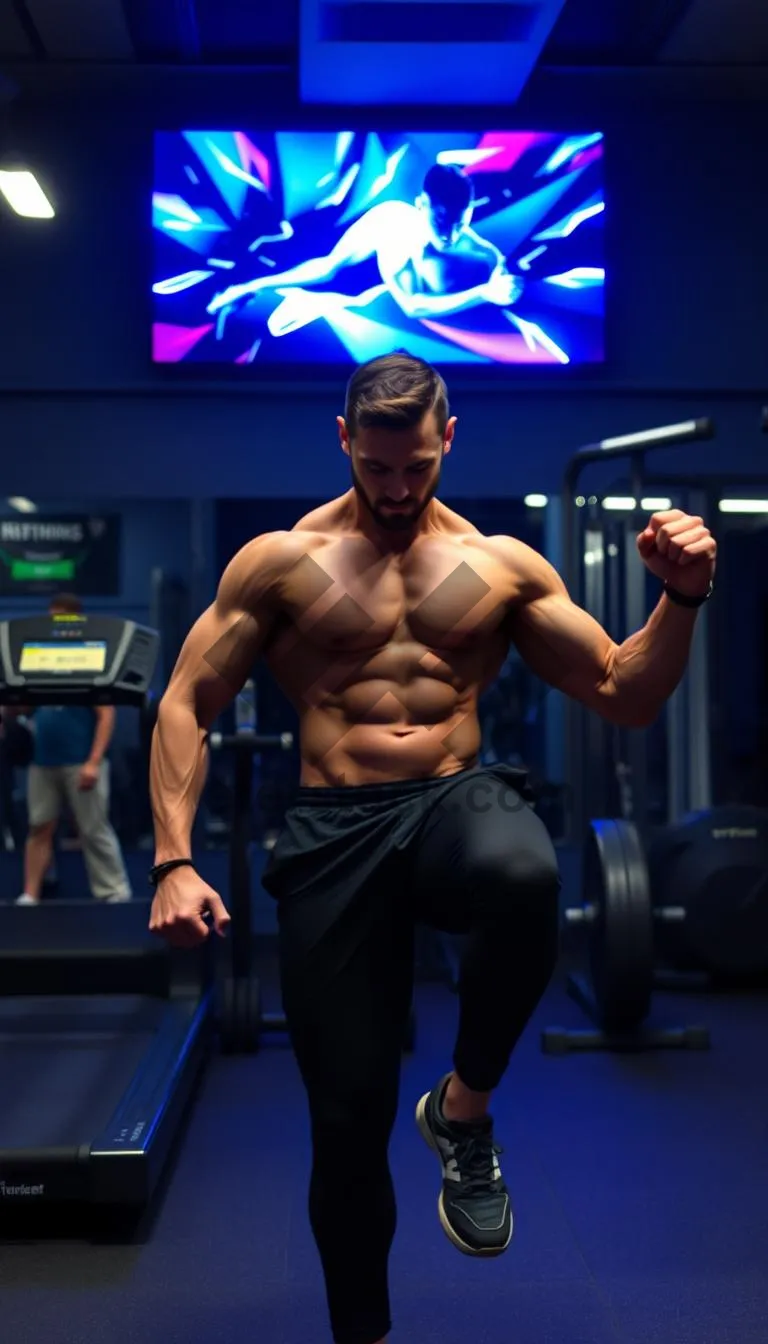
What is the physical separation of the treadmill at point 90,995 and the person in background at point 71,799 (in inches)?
45.3

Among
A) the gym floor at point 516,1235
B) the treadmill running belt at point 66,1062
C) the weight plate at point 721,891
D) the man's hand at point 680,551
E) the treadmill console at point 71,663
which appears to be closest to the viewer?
the man's hand at point 680,551

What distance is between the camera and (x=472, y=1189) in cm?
198

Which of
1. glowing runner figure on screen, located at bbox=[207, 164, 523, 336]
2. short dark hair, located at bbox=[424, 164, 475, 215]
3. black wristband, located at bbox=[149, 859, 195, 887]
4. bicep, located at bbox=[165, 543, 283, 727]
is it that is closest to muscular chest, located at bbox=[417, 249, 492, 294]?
glowing runner figure on screen, located at bbox=[207, 164, 523, 336]

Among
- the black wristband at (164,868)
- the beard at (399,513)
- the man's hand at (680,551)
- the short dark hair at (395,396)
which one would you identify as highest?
the short dark hair at (395,396)

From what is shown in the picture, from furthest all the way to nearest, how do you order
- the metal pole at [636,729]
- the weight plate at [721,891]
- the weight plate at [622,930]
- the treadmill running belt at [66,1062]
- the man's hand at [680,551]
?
the weight plate at [721,891], the metal pole at [636,729], the weight plate at [622,930], the treadmill running belt at [66,1062], the man's hand at [680,551]

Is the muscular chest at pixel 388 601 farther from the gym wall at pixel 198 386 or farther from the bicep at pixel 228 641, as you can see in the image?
the gym wall at pixel 198 386

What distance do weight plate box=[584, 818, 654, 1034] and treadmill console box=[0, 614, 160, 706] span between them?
1614 millimetres

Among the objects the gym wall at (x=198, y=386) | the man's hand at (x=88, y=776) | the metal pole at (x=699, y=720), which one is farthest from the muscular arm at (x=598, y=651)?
the gym wall at (x=198, y=386)

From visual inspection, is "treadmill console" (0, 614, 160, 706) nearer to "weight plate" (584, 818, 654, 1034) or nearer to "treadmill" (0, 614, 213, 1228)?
"treadmill" (0, 614, 213, 1228)

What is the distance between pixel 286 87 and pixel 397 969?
5.02 metres

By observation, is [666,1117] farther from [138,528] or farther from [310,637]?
[138,528]

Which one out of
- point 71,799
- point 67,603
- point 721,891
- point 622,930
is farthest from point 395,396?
point 71,799

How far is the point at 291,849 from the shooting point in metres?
2.00

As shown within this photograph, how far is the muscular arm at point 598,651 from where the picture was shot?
6.39 feet
